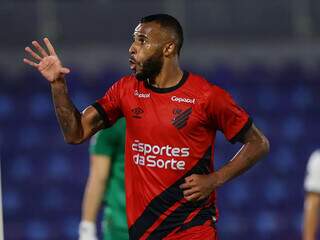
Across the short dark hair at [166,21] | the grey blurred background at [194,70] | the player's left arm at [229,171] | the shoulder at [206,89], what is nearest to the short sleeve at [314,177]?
the player's left arm at [229,171]

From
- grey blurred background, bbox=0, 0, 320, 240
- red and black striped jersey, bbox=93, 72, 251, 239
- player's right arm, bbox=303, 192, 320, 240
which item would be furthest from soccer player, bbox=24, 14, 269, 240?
grey blurred background, bbox=0, 0, 320, 240

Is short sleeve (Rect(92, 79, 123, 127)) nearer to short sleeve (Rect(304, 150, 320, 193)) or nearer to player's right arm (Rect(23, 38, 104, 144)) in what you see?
player's right arm (Rect(23, 38, 104, 144))

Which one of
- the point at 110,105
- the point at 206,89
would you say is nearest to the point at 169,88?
the point at 206,89

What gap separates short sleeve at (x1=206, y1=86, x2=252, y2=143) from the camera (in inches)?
160

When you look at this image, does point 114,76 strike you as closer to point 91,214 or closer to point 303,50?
point 303,50

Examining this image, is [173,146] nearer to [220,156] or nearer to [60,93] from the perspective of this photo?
[60,93]

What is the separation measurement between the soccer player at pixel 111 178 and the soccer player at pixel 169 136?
0.83 meters

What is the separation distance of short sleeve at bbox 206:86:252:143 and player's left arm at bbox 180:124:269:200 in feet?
0.13

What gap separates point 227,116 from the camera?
4.07 meters

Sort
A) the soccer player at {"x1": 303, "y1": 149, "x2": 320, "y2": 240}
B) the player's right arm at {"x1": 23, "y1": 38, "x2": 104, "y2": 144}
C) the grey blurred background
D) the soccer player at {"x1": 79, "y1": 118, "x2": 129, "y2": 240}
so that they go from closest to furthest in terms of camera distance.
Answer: the player's right arm at {"x1": 23, "y1": 38, "x2": 104, "y2": 144}, the soccer player at {"x1": 79, "y1": 118, "x2": 129, "y2": 240}, the soccer player at {"x1": 303, "y1": 149, "x2": 320, "y2": 240}, the grey blurred background

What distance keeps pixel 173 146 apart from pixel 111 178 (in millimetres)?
1091

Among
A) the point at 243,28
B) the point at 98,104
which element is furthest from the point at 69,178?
the point at 98,104

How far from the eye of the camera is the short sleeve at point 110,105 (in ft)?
13.7

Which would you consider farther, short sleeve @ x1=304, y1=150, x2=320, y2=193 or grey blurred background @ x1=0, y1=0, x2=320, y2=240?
grey blurred background @ x1=0, y1=0, x2=320, y2=240
